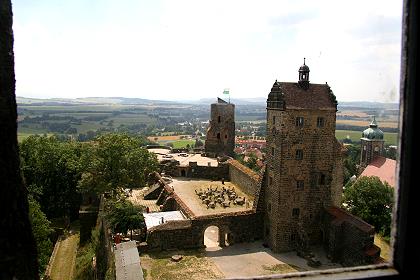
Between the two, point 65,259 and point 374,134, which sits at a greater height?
point 374,134

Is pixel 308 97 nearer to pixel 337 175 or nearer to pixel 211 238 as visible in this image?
pixel 337 175

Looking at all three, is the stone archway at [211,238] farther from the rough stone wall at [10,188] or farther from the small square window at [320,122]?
the rough stone wall at [10,188]

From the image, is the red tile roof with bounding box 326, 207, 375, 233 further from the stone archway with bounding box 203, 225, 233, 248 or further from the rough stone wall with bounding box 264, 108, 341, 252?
the stone archway with bounding box 203, 225, 233, 248

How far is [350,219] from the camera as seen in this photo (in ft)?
67.7

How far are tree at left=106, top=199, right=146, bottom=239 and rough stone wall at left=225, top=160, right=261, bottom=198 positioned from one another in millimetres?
8700

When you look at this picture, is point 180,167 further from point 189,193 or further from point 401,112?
point 401,112

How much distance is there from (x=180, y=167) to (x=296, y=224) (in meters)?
15.7

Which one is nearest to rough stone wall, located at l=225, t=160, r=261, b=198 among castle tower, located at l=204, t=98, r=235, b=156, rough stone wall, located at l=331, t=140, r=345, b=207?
rough stone wall, located at l=331, t=140, r=345, b=207

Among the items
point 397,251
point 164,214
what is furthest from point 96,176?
point 397,251

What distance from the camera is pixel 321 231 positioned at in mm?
22781

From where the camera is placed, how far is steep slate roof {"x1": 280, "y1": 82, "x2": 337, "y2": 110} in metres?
21.7

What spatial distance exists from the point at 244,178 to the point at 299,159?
28.5 feet

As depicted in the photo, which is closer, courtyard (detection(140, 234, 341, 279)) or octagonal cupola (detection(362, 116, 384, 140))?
courtyard (detection(140, 234, 341, 279))

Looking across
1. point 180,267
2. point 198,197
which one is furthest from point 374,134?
point 180,267
